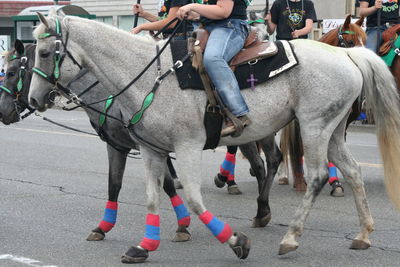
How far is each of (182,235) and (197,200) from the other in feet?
3.57

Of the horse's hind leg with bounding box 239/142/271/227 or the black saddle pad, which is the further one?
the horse's hind leg with bounding box 239/142/271/227

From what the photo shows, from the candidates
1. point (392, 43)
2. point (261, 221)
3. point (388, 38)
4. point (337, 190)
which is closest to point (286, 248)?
point (261, 221)

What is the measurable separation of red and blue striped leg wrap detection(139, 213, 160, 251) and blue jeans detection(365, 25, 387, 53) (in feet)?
15.1

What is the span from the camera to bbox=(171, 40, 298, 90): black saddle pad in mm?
6359

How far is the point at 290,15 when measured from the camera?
10805 millimetres

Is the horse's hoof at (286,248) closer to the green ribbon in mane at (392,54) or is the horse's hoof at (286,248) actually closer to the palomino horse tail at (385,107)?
the palomino horse tail at (385,107)

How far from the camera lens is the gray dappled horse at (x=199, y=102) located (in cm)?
627

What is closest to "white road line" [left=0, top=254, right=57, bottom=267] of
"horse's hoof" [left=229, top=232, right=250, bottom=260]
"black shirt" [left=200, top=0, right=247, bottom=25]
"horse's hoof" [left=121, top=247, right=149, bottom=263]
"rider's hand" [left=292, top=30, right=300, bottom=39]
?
"horse's hoof" [left=121, top=247, right=149, bottom=263]

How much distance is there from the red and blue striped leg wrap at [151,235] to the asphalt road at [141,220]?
0.13 meters

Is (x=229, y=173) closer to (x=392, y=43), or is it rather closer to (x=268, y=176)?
(x=268, y=176)

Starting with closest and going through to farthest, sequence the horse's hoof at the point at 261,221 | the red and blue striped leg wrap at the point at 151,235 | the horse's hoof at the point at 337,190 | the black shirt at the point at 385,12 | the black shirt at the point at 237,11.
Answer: the red and blue striped leg wrap at the point at 151,235 < the black shirt at the point at 237,11 < the horse's hoof at the point at 261,221 < the horse's hoof at the point at 337,190 < the black shirt at the point at 385,12

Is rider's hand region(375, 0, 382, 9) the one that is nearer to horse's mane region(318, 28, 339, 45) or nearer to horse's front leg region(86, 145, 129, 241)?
horse's mane region(318, 28, 339, 45)

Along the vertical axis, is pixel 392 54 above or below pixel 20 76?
below

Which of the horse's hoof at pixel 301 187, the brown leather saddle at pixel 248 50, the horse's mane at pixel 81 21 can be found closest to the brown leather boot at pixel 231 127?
the brown leather saddle at pixel 248 50
